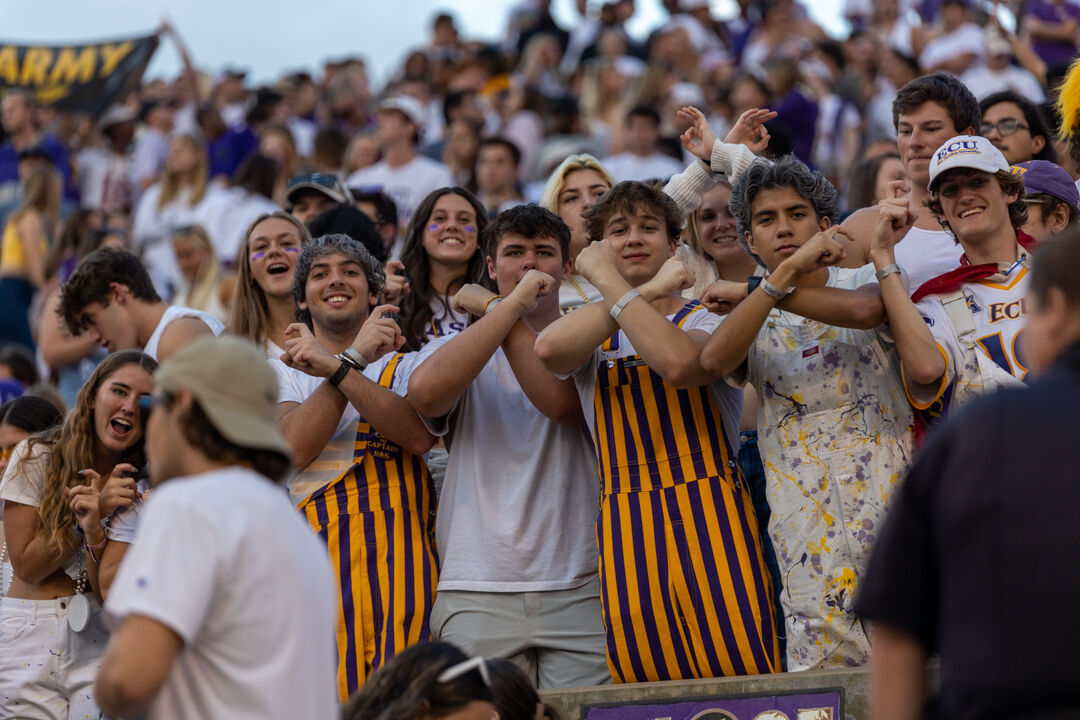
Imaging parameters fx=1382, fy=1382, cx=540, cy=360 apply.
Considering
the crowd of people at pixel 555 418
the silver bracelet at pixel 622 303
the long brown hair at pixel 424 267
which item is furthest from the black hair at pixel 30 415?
the silver bracelet at pixel 622 303

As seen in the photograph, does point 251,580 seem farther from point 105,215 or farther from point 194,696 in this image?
point 105,215

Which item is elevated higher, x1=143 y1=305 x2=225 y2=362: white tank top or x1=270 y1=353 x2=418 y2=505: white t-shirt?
x1=143 y1=305 x2=225 y2=362: white tank top

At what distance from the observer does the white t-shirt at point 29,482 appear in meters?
5.36

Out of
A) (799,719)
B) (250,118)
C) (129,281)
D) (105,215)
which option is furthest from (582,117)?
(799,719)

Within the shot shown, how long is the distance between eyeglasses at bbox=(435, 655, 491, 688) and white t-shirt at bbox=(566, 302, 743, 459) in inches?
54.5

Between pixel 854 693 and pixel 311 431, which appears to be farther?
pixel 311 431

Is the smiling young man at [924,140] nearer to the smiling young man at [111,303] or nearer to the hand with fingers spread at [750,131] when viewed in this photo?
the hand with fingers spread at [750,131]

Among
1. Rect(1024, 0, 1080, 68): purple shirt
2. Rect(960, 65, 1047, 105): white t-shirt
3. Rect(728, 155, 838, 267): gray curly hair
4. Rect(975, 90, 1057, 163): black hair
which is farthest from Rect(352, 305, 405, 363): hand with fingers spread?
Rect(1024, 0, 1080, 68): purple shirt

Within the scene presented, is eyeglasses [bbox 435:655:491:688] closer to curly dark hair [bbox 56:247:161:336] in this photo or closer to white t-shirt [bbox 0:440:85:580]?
white t-shirt [bbox 0:440:85:580]

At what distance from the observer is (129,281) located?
656 cm

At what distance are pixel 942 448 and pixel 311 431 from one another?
9.53 ft

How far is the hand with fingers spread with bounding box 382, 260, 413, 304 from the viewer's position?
230 inches

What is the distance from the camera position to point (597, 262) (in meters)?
5.00

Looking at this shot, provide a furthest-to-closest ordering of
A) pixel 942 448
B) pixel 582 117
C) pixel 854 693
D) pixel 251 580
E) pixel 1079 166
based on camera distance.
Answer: pixel 582 117 → pixel 1079 166 → pixel 854 693 → pixel 251 580 → pixel 942 448
